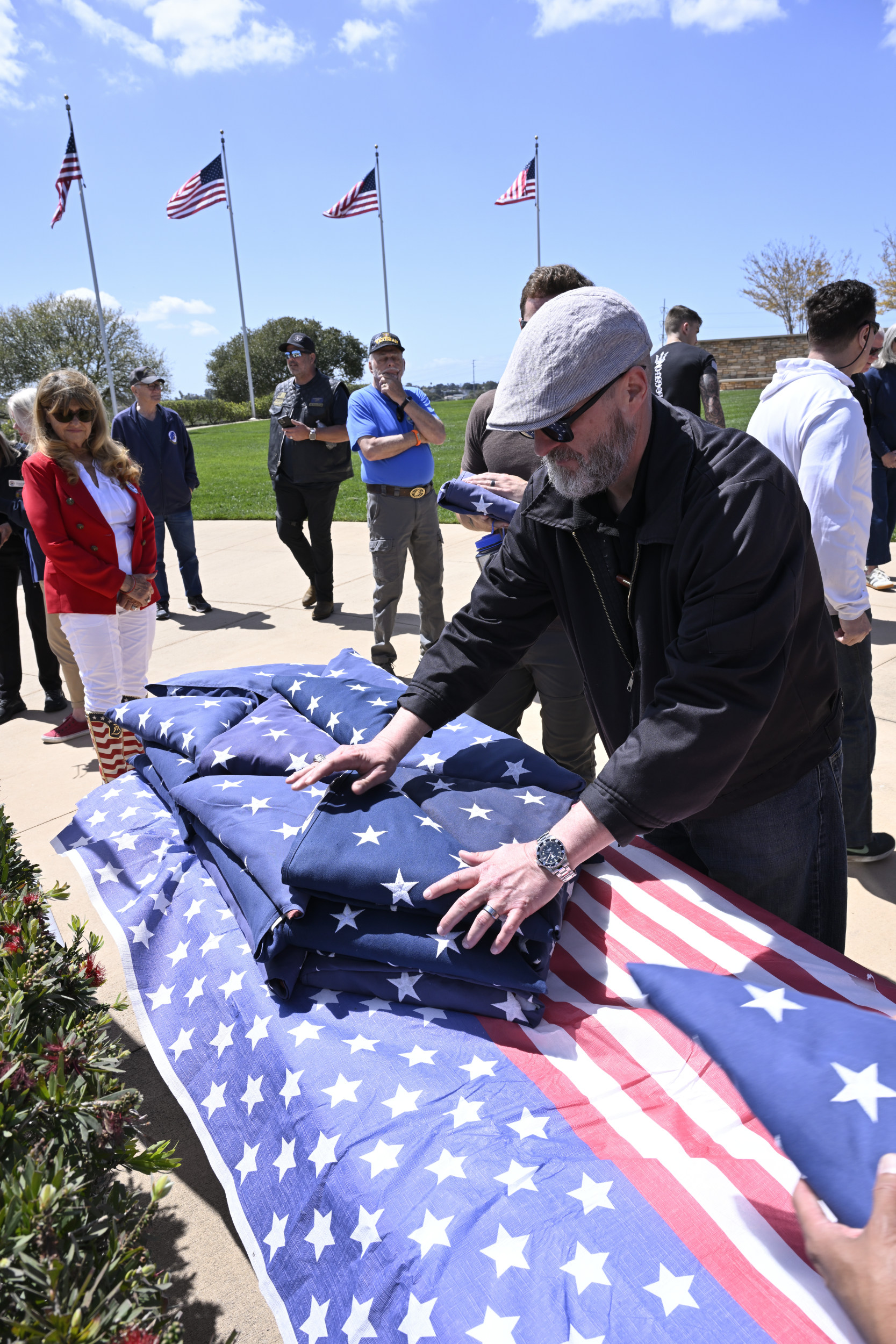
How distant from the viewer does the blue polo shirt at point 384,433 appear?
5.91 m

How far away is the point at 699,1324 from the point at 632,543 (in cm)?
141

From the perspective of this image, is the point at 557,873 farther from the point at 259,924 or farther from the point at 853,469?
the point at 853,469

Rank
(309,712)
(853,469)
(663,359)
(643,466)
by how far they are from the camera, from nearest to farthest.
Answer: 1. (643,466)
2. (309,712)
3. (853,469)
4. (663,359)

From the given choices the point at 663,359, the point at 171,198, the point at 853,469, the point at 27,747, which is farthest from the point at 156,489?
the point at 171,198

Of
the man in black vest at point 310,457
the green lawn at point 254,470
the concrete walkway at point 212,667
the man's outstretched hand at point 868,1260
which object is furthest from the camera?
the green lawn at point 254,470

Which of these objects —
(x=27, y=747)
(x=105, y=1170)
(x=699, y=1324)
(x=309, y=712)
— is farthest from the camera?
(x=27, y=747)

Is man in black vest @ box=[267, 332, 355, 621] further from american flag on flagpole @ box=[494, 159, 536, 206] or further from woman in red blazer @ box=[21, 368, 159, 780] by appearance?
american flag on flagpole @ box=[494, 159, 536, 206]

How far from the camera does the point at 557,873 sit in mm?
1725

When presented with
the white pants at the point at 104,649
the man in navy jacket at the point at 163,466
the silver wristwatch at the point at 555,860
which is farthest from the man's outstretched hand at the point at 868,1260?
the man in navy jacket at the point at 163,466

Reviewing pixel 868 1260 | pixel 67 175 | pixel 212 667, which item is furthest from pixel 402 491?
pixel 67 175

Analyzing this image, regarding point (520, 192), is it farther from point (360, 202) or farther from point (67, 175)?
point (67, 175)

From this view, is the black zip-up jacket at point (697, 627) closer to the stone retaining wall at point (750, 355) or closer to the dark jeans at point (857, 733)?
the dark jeans at point (857, 733)

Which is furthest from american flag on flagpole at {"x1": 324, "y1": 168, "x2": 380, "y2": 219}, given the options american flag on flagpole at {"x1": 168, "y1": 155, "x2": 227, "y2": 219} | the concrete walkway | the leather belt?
the leather belt

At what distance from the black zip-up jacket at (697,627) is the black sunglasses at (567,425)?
0.21 metres
